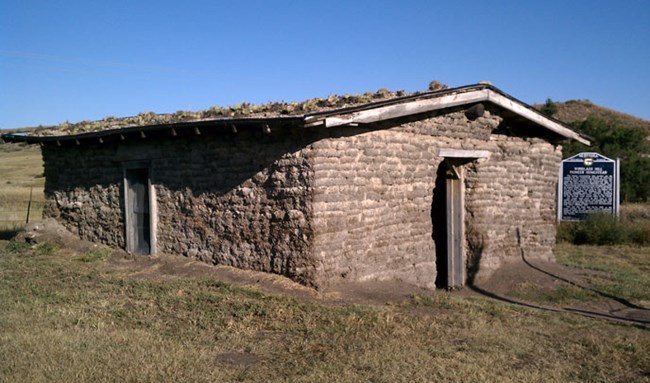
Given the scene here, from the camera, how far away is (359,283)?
8.77 m

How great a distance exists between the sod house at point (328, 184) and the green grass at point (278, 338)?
3.55 feet

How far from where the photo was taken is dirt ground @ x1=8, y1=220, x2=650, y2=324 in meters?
8.25

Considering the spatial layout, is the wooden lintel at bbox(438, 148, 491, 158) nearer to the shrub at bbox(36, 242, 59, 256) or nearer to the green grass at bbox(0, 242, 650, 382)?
the green grass at bbox(0, 242, 650, 382)

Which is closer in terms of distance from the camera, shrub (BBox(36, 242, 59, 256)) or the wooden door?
the wooden door

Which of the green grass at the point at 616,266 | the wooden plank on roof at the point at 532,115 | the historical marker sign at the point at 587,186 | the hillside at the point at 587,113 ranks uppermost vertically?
the hillside at the point at 587,113

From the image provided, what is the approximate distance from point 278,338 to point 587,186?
13535mm

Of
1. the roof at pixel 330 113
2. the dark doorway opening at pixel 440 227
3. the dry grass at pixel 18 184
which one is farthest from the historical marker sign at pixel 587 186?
the dry grass at pixel 18 184

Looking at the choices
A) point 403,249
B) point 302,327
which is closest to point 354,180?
point 403,249

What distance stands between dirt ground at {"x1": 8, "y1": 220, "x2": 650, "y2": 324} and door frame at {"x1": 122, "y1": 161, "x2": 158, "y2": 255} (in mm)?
223


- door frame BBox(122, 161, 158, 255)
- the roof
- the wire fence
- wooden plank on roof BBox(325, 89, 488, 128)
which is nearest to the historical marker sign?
the roof

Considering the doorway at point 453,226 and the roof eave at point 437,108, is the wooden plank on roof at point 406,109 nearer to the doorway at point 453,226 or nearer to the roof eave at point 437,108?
the roof eave at point 437,108

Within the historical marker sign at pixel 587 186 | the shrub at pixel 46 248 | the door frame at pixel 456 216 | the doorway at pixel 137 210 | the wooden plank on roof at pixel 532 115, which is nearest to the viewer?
the wooden plank on roof at pixel 532 115

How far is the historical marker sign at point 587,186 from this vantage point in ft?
55.7

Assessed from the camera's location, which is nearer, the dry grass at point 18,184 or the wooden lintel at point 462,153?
the wooden lintel at point 462,153
